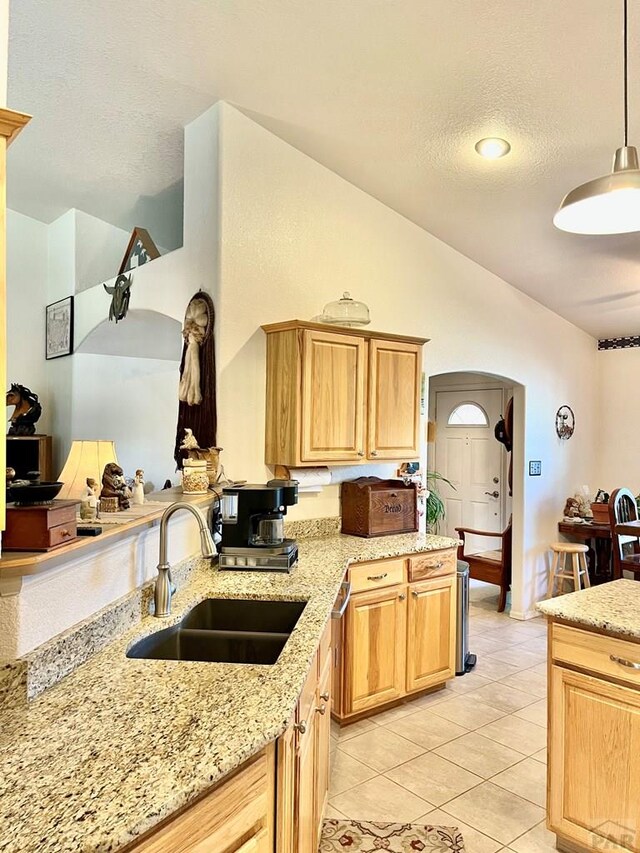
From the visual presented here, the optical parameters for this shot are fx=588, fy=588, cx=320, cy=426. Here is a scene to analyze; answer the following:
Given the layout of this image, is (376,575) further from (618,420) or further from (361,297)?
(618,420)

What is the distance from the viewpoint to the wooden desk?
17.2 ft

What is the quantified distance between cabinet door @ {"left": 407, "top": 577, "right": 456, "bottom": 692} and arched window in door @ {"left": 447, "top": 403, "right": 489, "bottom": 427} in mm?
3307

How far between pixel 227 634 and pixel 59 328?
4.27 m

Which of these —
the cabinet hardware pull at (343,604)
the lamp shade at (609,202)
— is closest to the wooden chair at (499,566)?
the cabinet hardware pull at (343,604)

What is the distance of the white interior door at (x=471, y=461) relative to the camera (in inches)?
249

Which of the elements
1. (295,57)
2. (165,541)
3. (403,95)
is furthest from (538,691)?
(295,57)

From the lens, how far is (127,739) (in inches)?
46.3

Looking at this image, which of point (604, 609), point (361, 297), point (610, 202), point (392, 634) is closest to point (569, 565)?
point (392, 634)

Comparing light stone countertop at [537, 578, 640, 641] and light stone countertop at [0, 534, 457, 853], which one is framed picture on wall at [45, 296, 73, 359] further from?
light stone countertop at [537, 578, 640, 641]

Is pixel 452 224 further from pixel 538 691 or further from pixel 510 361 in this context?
pixel 538 691

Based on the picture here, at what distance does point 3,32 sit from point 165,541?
1.38 m

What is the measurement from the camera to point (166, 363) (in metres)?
6.05

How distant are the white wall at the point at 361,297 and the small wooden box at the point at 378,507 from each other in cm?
15

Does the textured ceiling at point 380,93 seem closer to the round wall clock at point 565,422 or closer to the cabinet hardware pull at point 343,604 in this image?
the round wall clock at point 565,422
